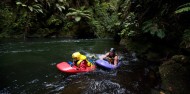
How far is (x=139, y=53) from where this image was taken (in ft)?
31.1

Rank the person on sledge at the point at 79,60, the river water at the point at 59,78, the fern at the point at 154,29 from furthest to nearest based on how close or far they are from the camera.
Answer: the person on sledge at the point at 79,60 < the river water at the point at 59,78 < the fern at the point at 154,29

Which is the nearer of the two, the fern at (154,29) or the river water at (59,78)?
the fern at (154,29)

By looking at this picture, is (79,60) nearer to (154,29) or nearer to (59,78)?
(59,78)

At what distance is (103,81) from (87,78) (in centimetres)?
56

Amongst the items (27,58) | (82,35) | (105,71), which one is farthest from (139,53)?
(82,35)

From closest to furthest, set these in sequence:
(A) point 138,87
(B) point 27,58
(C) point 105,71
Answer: (A) point 138,87, (C) point 105,71, (B) point 27,58

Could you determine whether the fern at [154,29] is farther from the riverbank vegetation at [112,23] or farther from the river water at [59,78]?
the river water at [59,78]

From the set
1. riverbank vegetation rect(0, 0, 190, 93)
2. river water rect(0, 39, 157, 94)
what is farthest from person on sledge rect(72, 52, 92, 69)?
riverbank vegetation rect(0, 0, 190, 93)

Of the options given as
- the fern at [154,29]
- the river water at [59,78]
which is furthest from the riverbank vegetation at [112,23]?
the river water at [59,78]

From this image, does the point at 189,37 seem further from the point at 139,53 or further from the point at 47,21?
the point at 47,21

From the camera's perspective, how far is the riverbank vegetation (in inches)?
233

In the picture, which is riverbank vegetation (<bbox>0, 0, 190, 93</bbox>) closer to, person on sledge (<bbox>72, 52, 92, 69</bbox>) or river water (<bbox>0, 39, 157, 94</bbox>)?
river water (<bbox>0, 39, 157, 94</bbox>)

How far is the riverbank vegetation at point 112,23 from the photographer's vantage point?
593 cm

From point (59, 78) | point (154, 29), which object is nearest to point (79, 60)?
point (59, 78)
